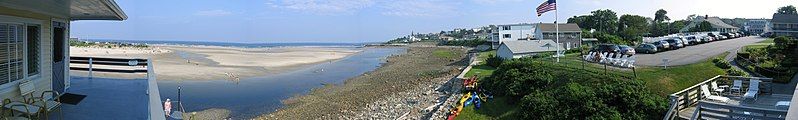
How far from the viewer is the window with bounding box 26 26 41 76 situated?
7348 millimetres

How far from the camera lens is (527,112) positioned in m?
16.3

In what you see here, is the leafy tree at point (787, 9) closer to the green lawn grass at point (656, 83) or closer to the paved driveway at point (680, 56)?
the paved driveway at point (680, 56)

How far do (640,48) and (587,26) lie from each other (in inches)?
2245

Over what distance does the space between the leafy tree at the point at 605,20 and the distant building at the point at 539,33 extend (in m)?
19.9

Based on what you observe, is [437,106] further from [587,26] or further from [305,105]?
[587,26]

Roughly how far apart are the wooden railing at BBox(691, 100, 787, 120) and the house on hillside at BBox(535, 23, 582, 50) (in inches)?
1632

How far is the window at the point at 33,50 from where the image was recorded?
24.1ft

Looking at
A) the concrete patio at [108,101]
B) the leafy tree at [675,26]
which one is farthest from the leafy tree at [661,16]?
the concrete patio at [108,101]

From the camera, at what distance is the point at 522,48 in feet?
132

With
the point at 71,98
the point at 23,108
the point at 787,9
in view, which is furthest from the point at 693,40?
the point at 787,9

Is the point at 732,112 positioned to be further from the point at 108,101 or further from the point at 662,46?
the point at 662,46

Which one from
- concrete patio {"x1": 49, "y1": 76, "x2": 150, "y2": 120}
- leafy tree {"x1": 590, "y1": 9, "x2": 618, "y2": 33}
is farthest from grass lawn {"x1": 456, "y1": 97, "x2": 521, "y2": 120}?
leafy tree {"x1": 590, "y1": 9, "x2": 618, "y2": 33}

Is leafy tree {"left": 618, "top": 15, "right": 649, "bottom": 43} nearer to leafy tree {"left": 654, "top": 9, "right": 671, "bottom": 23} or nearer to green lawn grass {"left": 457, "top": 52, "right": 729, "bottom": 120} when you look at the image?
leafy tree {"left": 654, "top": 9, "right": 671, "bottom": 23}

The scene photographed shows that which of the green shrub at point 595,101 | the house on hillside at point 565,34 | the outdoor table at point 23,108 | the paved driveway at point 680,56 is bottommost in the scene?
the green shrub at point 595,101
